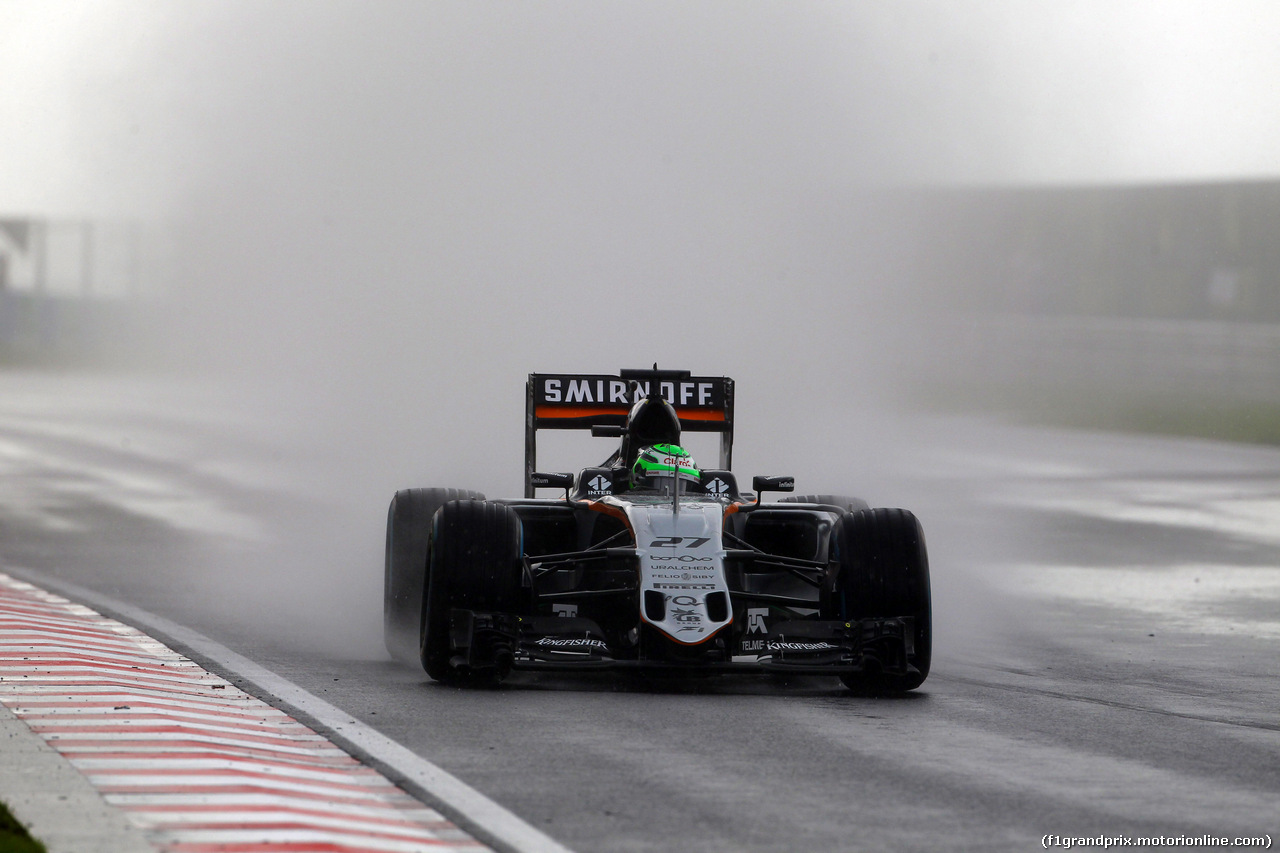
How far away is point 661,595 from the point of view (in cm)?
914

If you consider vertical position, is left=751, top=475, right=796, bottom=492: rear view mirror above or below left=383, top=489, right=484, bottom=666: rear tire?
above

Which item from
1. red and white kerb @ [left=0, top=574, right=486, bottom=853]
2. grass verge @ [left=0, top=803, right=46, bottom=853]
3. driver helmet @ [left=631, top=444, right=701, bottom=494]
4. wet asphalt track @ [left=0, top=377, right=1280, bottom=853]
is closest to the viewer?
grass verge @ [left=0, top=803, right=46, bottom=853]

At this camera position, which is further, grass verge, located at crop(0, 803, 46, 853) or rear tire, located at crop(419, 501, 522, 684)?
rear tire, located at crop(419, 501, 522, 684)

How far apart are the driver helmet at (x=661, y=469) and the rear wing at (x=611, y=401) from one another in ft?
4.34

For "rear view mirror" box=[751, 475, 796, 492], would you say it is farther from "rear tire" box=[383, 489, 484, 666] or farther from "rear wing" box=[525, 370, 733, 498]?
"rear tire" box=[383, 489, 484, 666]

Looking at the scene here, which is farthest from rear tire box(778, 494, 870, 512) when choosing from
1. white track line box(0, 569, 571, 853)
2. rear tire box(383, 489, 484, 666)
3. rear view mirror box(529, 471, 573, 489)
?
white track line box(0, 569, 571, 853)

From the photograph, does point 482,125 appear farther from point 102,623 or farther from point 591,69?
point 102,623

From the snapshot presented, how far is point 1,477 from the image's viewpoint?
23.0 metres

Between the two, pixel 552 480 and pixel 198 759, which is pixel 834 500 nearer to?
pixel 552 480

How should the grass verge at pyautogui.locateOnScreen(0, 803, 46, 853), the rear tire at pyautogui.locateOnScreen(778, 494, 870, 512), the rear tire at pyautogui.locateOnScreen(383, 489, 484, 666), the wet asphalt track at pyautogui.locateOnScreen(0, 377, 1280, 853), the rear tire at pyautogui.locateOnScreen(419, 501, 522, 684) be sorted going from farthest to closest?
the rear tire at pyautogui.locateOnScreen(778, 494, 870, 512)
the rear tire at pyautogui.locateOnScreen(383, 489, 484, 666)
the rear tire at pyautogui.locateOnScreen(419, 501, 522, 684)
the wet asphalt track at pyautogui.locateOnScreen(0, 377, 1280, 853)
the grass verge at pyautogui.locateOnScreen(0, 803, 46, 853)

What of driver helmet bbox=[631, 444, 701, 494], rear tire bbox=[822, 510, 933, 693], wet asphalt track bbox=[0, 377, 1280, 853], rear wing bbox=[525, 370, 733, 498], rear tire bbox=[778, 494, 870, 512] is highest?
rear wing bbox=[525, 370, 733, 498]

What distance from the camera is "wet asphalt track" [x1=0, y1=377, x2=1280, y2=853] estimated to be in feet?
20.8

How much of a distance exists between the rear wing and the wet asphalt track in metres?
1.88

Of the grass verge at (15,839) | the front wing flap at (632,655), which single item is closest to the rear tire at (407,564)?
the front wing flap at (632,655)
